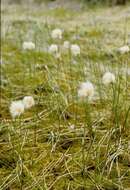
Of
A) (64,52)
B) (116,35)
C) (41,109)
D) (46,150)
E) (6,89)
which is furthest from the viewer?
(116,35)

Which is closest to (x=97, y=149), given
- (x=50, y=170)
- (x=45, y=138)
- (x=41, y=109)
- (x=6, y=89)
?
(x=50, y=170)

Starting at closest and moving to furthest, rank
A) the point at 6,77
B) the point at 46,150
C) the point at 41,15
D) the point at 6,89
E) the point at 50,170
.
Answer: the point at 50,170 → the point at 46,150 → the point at 6,89 → the point at 6,77 → the point at 41,15

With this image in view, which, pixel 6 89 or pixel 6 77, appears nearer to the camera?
pixel 6 89

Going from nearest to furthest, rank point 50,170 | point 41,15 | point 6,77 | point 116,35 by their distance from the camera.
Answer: point 50,170
point 6,77
point 116,35
point 41,15

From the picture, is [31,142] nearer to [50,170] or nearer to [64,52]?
[50,170]

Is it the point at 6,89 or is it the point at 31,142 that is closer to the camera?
the point at 31,142

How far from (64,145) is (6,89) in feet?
3.51

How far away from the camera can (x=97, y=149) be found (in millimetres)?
2342

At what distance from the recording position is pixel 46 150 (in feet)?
8.21

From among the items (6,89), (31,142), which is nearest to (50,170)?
(31,142)

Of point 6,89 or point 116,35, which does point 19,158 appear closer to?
point 6,89

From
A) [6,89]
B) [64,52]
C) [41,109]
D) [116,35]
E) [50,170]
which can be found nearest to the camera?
[50,170]

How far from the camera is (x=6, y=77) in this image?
12.4 ft

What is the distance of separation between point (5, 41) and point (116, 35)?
3.48ft
